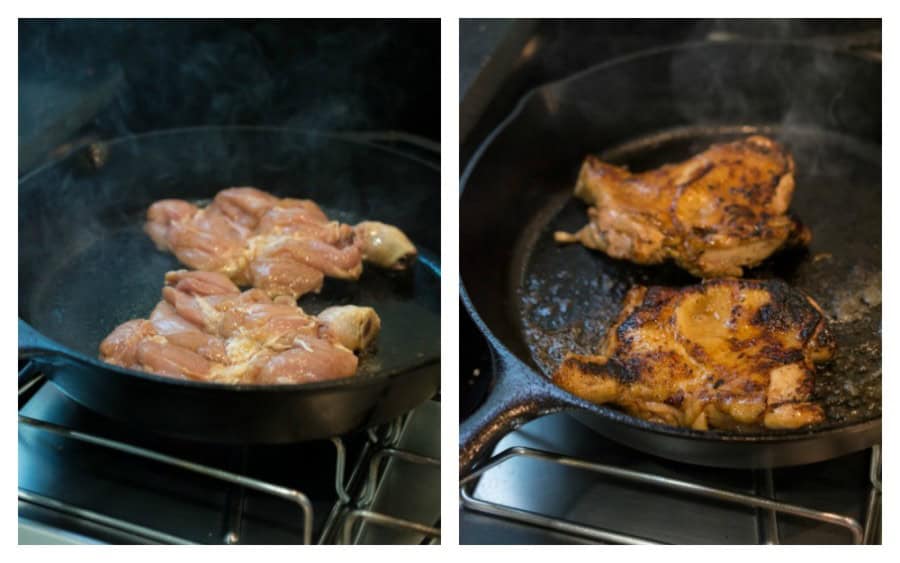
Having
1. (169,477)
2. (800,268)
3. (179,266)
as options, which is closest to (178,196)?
(179,266)

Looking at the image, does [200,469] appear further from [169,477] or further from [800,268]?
[800,268]

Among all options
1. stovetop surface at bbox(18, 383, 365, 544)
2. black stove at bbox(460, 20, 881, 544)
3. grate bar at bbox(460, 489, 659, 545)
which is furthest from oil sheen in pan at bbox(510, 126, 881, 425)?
stovetop surface at bbox(18, 383, 365, 544)

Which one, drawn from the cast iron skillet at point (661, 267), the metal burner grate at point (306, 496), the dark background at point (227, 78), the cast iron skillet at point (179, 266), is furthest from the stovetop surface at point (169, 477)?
the dark background at point (227, 78)

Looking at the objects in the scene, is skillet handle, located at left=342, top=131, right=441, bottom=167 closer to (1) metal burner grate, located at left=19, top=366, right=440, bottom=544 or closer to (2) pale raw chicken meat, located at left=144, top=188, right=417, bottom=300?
(2) pale raw chicken meat, located at left=144, top=188, right=417, bottom=300

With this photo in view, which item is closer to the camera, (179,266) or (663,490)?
(663,490)

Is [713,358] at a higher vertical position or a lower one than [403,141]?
lower
